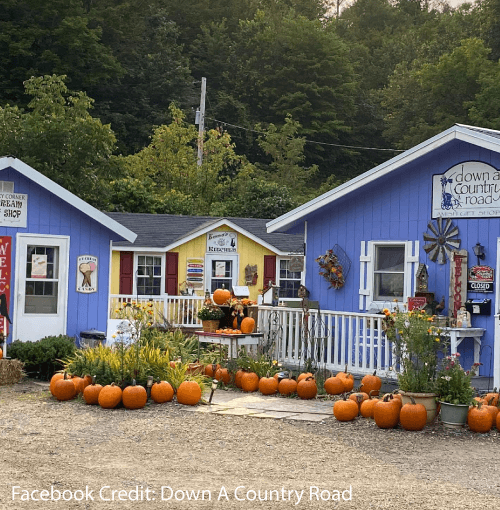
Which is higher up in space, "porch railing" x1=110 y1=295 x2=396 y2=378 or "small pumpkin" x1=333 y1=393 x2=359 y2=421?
"porch railing" x1=110 y1=295 x2=396 y2=378

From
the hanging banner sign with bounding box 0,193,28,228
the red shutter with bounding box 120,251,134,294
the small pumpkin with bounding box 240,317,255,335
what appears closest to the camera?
the small pumpkin with bounding box 240,317,255,335

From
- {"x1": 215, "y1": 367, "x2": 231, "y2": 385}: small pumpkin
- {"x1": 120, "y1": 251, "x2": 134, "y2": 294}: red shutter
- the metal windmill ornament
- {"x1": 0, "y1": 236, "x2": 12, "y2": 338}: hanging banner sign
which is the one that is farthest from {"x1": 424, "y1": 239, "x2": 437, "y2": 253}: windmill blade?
{"x1": 120, "y1": 251, "x2": 134, "y2": 294}: red shutter

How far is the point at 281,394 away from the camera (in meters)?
12.0

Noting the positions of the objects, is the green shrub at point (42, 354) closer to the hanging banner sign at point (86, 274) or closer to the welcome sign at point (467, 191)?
the hanging banner sign at point (86, 274)

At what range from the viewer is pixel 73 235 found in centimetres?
1484

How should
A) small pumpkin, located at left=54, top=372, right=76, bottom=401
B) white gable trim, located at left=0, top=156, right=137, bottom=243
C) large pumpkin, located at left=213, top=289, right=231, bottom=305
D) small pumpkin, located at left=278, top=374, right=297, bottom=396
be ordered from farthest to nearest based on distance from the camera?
white gable trim, located at left=0, top=156, right=137, bottom=243 → large pumpkin, located at left=213, top=289, right=231, bottom=305 → small pumpkin, located at left=278, top=374, right=297, bottom=396 → small pumpkin, located at left=54, top=372, right=76, bottom=401

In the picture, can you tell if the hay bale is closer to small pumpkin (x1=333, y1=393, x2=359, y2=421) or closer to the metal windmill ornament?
small pumpkin (x1=333, y1=393, x2=359, y2=421)

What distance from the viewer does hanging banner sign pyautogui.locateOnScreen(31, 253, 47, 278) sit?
14.5 m

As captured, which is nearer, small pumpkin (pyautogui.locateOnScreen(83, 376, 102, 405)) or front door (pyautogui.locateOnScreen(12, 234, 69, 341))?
small pumpkin (pyautogui.locateOnScreen(83, 376, 102, 405))

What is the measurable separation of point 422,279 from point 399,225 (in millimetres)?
1033

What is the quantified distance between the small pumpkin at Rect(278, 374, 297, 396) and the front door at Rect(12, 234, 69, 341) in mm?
4618

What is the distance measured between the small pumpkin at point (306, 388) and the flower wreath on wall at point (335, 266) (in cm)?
308

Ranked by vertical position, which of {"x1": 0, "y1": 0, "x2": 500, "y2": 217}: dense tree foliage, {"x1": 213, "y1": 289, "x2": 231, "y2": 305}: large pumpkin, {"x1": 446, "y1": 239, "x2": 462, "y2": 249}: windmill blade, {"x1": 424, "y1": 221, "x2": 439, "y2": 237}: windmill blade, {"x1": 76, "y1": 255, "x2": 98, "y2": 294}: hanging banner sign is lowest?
→ {"x1": 213, "y1": 289, "x2": 231, "y2": 305}: large pumpkin

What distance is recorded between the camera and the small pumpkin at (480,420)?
9461mm
